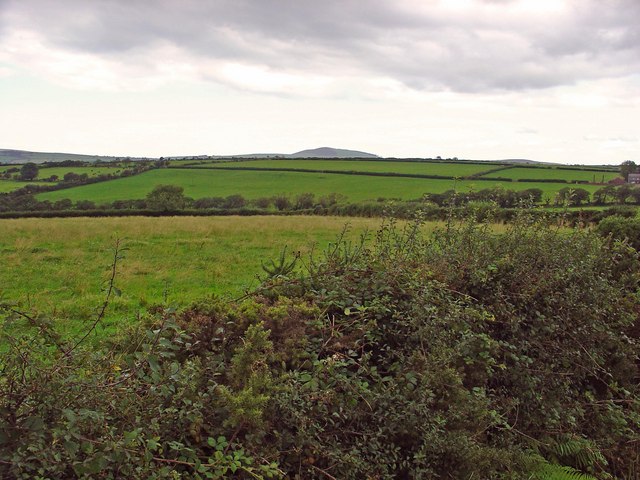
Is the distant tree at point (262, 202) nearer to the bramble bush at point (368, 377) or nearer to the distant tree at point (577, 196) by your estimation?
the distant tree at point (577, 196)

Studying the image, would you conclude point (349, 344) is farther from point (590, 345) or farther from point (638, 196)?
point (638, 196)

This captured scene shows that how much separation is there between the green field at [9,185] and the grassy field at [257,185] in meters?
4.05

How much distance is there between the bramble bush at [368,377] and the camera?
81.0 inches

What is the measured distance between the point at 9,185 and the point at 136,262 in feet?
219

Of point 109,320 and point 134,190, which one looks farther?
point 134,190

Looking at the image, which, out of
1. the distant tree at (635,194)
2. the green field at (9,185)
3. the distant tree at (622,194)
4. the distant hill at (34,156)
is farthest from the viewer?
the distant hill at (34,156)

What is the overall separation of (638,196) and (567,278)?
75.3 feet

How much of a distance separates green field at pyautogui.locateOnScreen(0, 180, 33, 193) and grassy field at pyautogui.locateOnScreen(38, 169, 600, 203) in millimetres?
4054

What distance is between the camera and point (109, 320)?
7738mm

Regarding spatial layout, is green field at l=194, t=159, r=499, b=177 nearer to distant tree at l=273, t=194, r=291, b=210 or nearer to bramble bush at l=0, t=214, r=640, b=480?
distant tree at l=273, t=194, r=291, b=210

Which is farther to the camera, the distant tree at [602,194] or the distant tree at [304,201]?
the distant tree at [304,201]

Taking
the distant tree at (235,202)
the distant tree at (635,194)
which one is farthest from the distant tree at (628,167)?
the distant tree at (235,202)

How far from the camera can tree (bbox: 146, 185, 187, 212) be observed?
46.1 m

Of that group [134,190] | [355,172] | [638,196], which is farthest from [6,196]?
[638,196]
